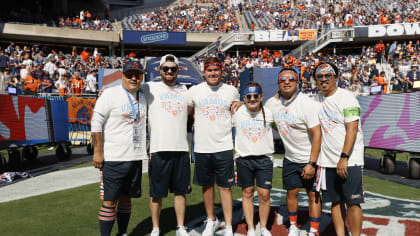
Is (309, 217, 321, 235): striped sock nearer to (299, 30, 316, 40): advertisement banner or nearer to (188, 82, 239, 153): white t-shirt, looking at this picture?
(188, 82, 239, 153): white t-shirt

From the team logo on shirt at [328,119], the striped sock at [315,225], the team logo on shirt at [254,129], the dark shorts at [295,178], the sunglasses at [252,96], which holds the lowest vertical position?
the striped sock at [315,225]

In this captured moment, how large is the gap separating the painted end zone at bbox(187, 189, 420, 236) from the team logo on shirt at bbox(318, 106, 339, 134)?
139 centimetres

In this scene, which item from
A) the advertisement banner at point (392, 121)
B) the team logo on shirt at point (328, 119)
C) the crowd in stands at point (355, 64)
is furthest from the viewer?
the crowd in stands at point (355, 64)

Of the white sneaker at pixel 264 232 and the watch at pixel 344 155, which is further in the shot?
the white sneaker at pixel 264 232

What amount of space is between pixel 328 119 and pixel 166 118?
1.85 metres

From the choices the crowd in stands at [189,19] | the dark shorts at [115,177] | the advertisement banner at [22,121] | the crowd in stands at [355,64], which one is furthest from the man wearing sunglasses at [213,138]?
the crowd in stands at [189,19]

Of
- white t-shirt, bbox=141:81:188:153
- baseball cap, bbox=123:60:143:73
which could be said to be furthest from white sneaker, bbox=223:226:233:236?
baseball cap, bbox=123:60:143:73

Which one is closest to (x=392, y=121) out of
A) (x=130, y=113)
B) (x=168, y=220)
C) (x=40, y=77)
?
(x=168, y=220)

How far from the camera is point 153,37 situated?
1294 inches

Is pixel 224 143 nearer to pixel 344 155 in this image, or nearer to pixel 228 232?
pixel 228 232

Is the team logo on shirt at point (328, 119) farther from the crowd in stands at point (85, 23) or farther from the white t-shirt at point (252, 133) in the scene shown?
the crowd in stands at point (85, 23)

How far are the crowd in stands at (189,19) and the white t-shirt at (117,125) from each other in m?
32.2

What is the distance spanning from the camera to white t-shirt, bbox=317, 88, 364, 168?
3.39m

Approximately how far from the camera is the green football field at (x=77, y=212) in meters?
4.25
